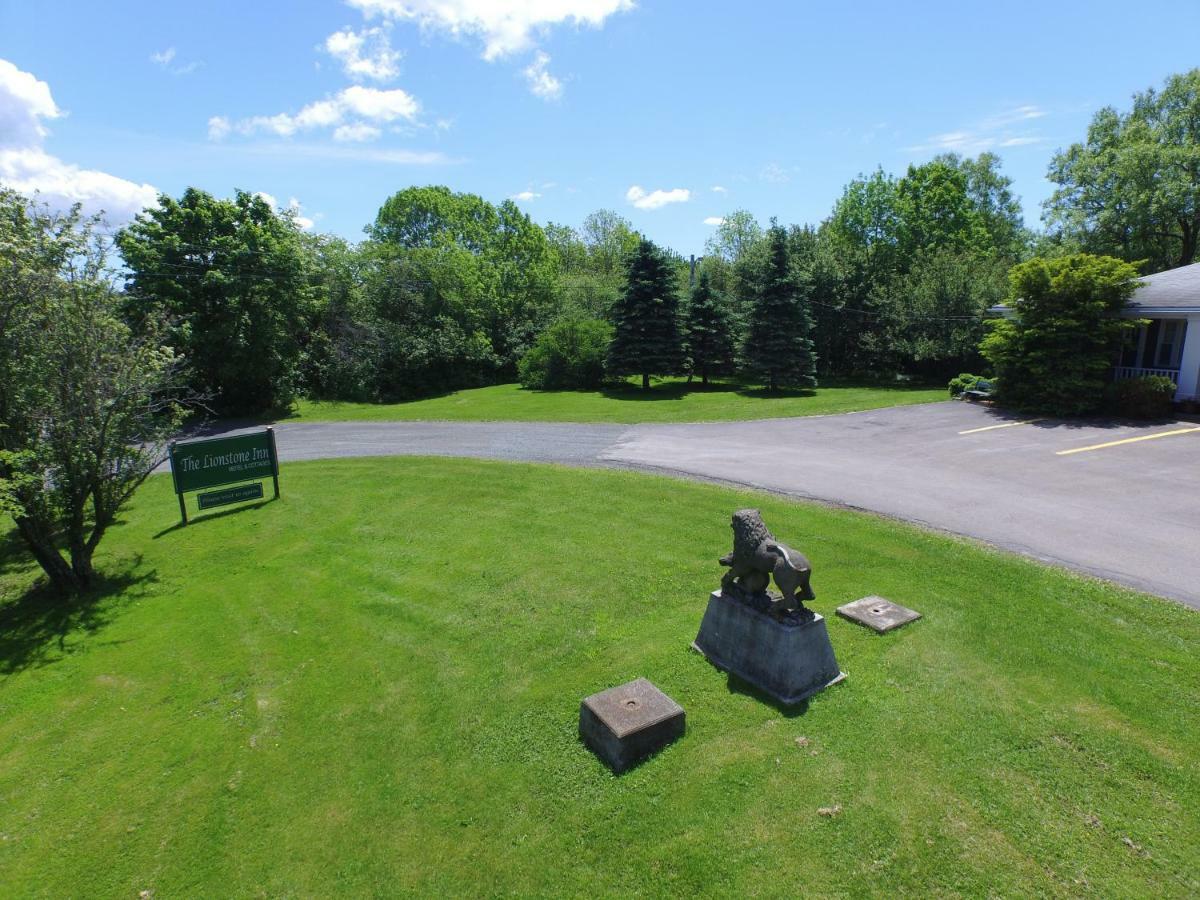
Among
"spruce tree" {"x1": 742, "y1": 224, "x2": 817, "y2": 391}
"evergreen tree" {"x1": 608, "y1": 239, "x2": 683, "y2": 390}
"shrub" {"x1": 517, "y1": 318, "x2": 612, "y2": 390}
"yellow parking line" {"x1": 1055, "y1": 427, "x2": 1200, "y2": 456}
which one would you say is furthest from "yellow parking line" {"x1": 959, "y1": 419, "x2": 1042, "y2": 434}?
"shrub" {"x1": 517, "y1": 318, "x2": 612, "y2": 390}

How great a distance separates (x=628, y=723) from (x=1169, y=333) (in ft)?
77.7

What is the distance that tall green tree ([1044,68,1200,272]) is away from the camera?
1084 inches

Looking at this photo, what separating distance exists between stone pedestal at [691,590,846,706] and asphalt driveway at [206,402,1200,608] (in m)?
3.43

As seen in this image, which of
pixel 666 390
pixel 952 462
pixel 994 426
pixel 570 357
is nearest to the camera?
pixel 952 462

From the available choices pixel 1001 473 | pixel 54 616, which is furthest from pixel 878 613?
pixel 54 616

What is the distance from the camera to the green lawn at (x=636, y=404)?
21.1 meters

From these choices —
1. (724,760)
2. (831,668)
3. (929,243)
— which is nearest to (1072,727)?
(831,668)

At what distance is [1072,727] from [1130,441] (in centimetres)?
1331

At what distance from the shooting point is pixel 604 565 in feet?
27.0

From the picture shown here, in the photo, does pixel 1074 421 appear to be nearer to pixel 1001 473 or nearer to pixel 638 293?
pixel 1001 473

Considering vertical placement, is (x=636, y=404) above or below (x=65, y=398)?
below

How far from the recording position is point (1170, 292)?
18.5 m

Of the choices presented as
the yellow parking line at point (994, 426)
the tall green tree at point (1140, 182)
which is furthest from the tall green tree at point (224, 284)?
the tall green tree at point (1140, 182)

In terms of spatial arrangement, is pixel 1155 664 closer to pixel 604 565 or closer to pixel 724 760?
pixel 724 760
